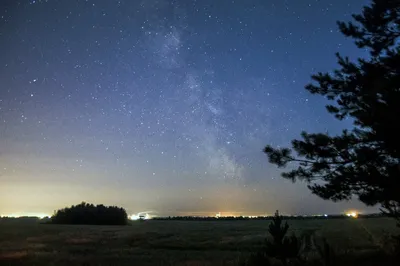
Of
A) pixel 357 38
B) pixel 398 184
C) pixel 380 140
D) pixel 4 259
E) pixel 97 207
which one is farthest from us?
pixel 97 207

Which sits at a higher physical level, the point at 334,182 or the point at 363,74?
the point at 363,74

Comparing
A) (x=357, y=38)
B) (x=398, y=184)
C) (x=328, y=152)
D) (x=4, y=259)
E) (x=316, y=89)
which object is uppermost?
(x=357, y=38)

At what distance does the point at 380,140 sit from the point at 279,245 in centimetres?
585

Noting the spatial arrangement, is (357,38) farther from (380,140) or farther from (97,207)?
(97,207)

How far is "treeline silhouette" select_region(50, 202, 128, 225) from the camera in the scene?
97.5 metres

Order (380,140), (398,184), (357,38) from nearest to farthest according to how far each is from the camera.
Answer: (398,184) < (380,140) < (357,38)

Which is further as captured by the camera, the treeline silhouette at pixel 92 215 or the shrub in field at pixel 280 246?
the treeline silhouette at pixel 92 215

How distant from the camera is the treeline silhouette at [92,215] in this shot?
97500mm

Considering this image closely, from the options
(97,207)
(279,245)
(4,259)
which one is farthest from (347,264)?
(97,207)

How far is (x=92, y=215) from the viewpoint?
98688 mm

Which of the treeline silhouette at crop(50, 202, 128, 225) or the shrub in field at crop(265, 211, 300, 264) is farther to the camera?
the treeline silhouette at crop(50, 202, 128, 225)

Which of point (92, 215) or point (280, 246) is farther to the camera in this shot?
point (92, 215)

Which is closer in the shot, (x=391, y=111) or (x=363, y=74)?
(x=391, y=111)

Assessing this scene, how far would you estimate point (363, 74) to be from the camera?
50.8ft
